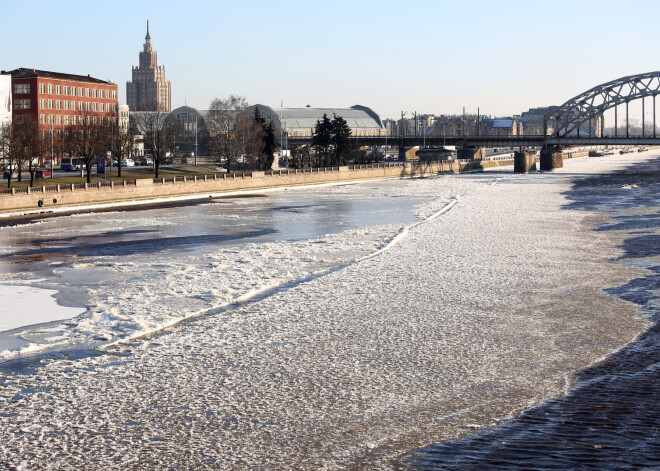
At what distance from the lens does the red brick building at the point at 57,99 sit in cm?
10744

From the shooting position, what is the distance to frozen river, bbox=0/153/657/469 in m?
12.5

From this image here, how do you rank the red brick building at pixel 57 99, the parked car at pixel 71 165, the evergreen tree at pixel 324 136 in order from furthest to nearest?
1. the evergreen tree at pixel 324 136
2. the red brick building at pixel 57 99
3. the parked car at pixel 71 165

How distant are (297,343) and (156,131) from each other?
75985mm

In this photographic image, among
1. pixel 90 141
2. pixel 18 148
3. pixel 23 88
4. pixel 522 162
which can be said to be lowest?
pixel 522 162

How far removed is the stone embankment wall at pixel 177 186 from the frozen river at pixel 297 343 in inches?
728

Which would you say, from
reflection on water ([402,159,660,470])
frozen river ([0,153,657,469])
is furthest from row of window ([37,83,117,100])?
reflection on water ([402,159,660,470])

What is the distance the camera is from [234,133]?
337 ft

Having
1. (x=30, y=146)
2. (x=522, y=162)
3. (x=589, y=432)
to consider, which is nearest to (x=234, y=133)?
(x=30, y=146)

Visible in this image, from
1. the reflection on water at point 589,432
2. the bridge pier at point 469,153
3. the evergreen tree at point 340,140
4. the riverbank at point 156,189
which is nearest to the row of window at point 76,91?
the evergreen tree at point 340,140

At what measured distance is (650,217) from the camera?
47.2 metres

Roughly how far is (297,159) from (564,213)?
7119cm

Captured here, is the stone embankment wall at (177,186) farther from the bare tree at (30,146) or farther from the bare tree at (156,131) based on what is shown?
the bare tree at (156,131)

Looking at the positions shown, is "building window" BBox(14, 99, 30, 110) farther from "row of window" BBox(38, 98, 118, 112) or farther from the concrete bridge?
the concrete bridge

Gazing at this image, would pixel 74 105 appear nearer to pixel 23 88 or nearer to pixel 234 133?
pixel 23 88
